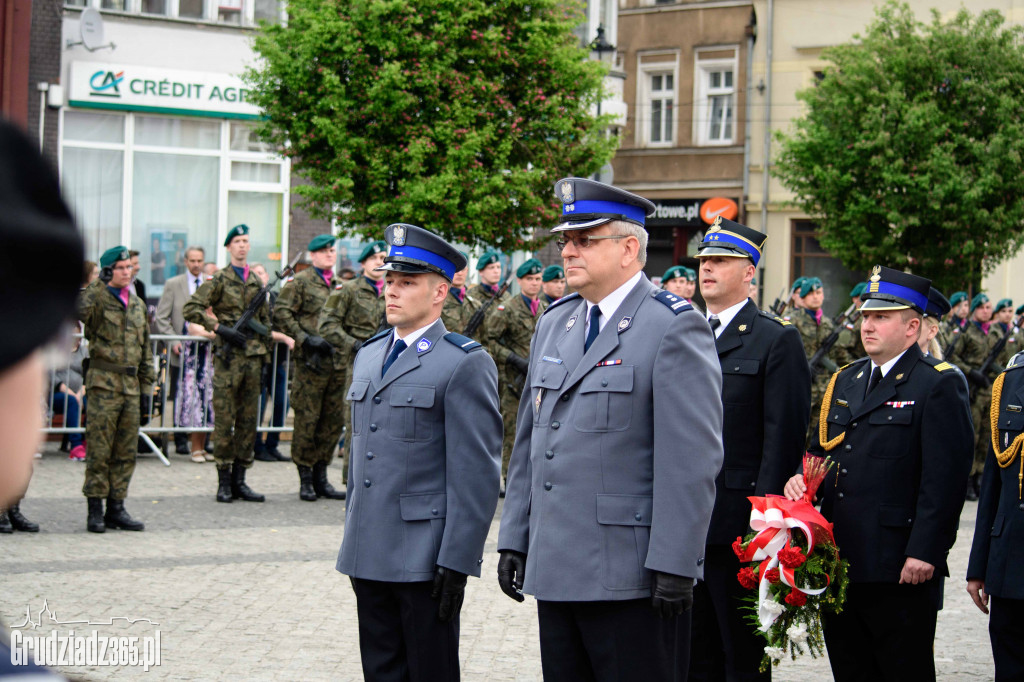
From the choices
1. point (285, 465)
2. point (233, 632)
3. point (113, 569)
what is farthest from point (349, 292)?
point (233, 632)

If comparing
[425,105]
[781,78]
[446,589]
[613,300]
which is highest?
[781,78]

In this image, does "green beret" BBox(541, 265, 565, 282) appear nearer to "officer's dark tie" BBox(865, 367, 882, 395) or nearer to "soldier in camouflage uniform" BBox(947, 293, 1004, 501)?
"soldier in camouflage uniform" BBox(947, 293, 1004, 501)

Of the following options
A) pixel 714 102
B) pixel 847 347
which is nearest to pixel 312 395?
pixel 847 347

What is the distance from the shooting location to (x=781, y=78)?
32719mm

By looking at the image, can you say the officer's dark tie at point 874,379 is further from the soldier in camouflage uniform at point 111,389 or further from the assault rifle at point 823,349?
the assault rifle at point 823,349

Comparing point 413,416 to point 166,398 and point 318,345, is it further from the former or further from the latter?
point 166,398

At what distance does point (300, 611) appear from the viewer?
733 cm

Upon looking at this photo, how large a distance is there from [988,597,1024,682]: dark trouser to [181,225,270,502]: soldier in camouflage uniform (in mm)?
7421

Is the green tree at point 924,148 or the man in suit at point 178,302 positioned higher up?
the green tree at point 924,148

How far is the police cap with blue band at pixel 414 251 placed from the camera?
4895mm

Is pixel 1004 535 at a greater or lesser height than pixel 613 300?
lesser

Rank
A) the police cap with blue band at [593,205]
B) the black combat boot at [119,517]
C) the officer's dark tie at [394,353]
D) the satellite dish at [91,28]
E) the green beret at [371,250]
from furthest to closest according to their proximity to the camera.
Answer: the satellite dish at [91,28] < the green beret at [371,250] < the black combat boot at [119,517] < the officer's dark tie at [394,353] < the police cap with blue band at [593,205]

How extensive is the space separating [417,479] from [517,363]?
7884 mm

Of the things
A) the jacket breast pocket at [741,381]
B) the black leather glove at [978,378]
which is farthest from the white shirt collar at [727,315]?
the black leather glove at [978,378]
